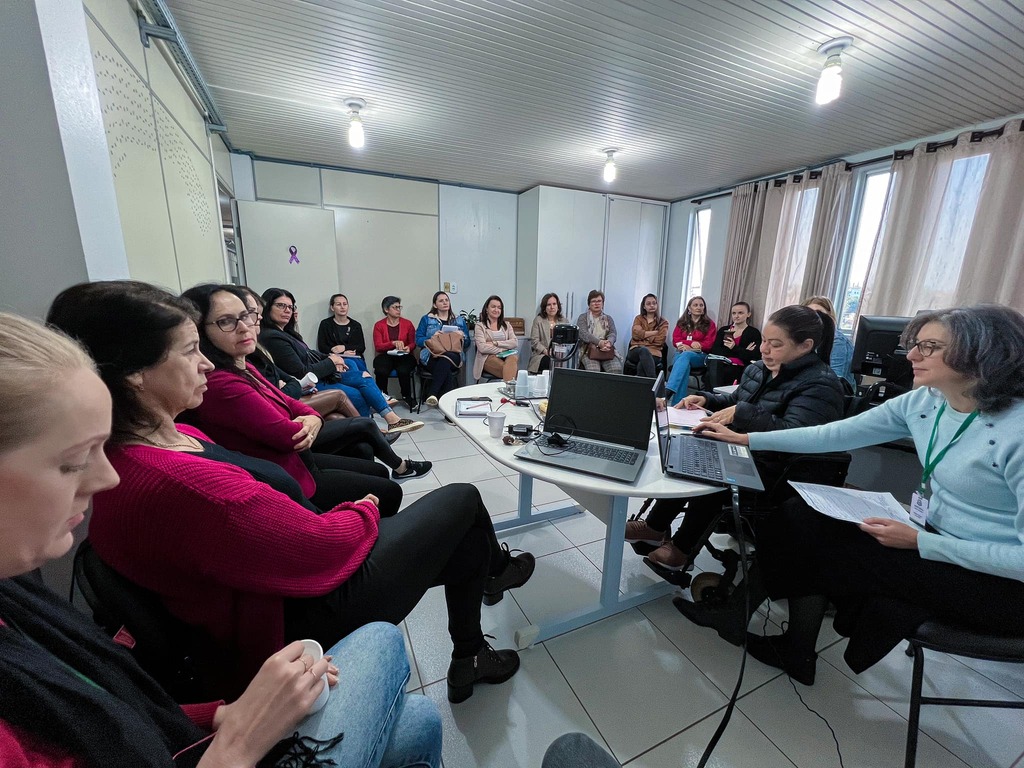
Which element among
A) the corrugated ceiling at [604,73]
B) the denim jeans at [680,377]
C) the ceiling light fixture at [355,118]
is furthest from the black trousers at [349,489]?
the denim jeans at [680,377]

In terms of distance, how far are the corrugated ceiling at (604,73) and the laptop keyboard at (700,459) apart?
209 cm

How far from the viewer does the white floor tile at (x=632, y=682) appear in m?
1.23

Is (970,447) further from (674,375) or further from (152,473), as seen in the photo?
(674,375)

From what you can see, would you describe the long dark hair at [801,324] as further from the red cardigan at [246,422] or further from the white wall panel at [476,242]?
the white wall panel at [476,242]

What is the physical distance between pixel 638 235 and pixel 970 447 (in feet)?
16.9

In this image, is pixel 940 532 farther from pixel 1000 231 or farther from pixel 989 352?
pixel 1000 231

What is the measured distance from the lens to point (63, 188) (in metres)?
1.07

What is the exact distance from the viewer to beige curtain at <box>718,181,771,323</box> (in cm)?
457

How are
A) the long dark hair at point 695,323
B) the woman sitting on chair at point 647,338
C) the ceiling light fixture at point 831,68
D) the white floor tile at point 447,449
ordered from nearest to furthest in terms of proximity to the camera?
the ceiling light fixture at point 831,68
the white floor tile at point 447,449
the long dark hair at point 695,323
the woman sitting on chair at point 647,338

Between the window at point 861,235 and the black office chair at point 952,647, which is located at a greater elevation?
the window at point 861,235

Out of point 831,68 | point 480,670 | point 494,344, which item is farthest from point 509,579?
point 494,344

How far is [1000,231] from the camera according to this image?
2.89 metres

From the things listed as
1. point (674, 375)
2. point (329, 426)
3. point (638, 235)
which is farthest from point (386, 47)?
point (638, 235)

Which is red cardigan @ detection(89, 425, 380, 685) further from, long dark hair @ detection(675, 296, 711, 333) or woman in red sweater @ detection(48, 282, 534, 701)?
long dark hair @ detection(675, 296, 711, 333)
